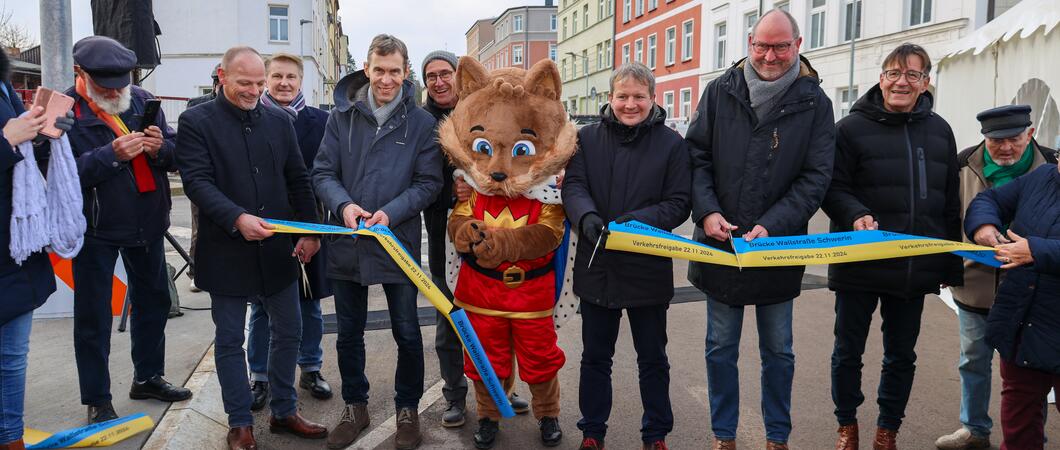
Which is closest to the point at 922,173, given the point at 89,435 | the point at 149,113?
the point at 149,113

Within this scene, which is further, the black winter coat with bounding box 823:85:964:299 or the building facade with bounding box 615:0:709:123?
the building facade with bounding box 615:0:709:123

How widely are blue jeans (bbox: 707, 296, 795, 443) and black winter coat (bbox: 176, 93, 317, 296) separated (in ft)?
7.28

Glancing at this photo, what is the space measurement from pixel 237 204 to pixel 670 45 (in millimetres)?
33879

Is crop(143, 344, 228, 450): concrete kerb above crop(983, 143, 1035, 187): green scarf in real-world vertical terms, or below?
below

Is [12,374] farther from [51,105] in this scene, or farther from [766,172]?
[766,172]

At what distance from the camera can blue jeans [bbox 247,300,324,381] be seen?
446 centimetres

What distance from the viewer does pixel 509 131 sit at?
3.73 metres

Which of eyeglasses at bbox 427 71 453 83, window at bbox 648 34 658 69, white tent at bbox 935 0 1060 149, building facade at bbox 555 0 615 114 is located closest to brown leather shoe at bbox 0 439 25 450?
eyeglasses at bbox 427 71 453 83

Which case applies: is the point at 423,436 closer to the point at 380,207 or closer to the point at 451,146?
the point at 380,207

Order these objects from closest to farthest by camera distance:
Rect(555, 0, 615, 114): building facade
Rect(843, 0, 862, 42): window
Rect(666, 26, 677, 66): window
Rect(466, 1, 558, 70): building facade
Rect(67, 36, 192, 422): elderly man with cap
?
1. Rect(67, 36, 192, 422): elderly man with cap
2. Rect(843, 0, 862, 42): window
3. Rect(666, 26, 677, 66): window
4. Rect(555, 0, 615, 114): building facade
5. Rect(466, 1, 558, 70): building facade

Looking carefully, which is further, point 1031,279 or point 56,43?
point 56,43

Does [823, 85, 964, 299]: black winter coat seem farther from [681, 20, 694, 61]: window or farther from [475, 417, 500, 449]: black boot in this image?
[681, 20, 694, 61]: window

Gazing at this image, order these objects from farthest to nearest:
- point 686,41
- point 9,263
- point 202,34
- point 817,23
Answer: point 686,41 → point 202,34 → point 817,23 → point 9,263

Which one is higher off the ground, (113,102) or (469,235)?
(113,102)
